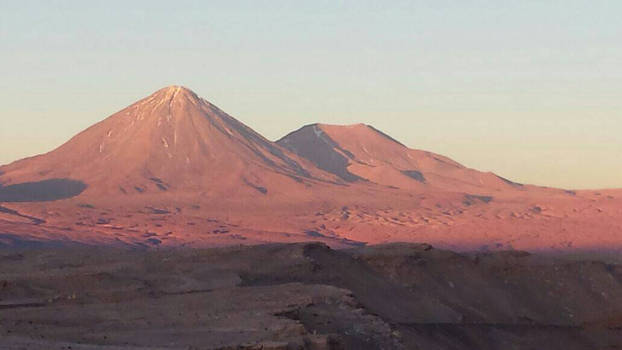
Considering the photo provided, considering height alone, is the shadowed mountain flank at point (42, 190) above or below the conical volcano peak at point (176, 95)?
below

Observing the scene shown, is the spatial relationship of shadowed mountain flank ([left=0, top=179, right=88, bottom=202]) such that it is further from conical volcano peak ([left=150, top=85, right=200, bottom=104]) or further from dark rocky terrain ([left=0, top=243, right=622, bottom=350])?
dark rocky terrain ([left=0, top=243, right=622, bottom=350])

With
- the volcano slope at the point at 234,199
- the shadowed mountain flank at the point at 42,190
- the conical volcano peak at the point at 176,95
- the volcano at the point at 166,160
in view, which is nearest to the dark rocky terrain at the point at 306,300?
the volcano slope at the point at 234,199

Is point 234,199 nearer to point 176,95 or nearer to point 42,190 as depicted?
point 42,190

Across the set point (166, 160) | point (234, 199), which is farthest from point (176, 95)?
point (234, 199)

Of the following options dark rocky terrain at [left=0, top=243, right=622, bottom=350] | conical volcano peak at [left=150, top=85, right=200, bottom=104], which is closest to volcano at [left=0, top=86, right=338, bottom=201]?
conical volcano peak at [left=150, top=85, right=200, bottom=104]

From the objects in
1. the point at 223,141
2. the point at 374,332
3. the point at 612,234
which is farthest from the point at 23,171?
the point at 374,332

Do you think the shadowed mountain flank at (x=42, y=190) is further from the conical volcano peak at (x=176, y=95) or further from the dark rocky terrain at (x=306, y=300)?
the dark rocky terrain at (x=306, y=300)
